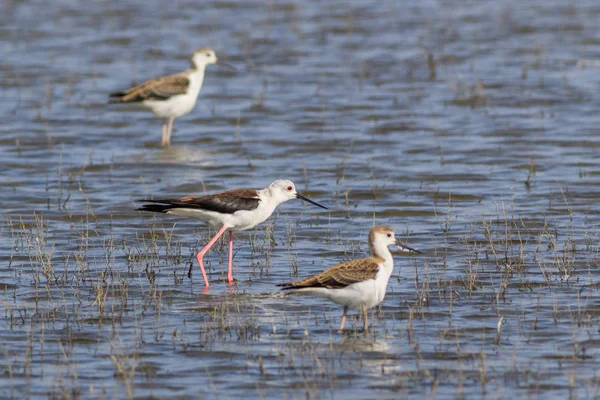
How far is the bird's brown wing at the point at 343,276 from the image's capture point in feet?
29.3

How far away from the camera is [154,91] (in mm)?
19000

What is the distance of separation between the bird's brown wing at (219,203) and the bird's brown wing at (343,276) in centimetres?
247

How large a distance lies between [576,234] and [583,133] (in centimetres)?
641

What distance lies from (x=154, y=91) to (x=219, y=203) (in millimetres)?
8030

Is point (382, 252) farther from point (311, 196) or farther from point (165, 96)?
point (165, 96)

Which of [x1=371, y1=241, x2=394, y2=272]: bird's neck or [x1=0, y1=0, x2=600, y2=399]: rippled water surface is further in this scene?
[x1=371, y1=241, x2=394, y2=272]: bird's neck

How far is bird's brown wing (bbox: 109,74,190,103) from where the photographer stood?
18953mm

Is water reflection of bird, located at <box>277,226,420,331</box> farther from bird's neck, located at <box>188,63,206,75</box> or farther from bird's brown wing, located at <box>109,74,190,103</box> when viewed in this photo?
bird's neck, located at <box>188,63,206,75</box>

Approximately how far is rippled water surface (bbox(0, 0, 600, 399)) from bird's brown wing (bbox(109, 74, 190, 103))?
82cm

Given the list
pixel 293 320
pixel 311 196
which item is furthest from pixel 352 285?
pixel 311 196

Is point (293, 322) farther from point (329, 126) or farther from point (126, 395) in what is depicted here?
point (329, 126)

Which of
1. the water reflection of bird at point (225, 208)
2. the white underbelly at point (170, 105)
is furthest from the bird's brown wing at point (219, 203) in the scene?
the white underbelly at point (170, 105)

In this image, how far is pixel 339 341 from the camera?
29.2ft

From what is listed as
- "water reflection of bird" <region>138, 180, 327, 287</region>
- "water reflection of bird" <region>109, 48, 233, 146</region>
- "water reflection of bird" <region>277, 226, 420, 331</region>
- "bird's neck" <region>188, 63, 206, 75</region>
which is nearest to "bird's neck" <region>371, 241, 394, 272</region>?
"water reflection of bird" <region>277, 226, 420, 331</region>
